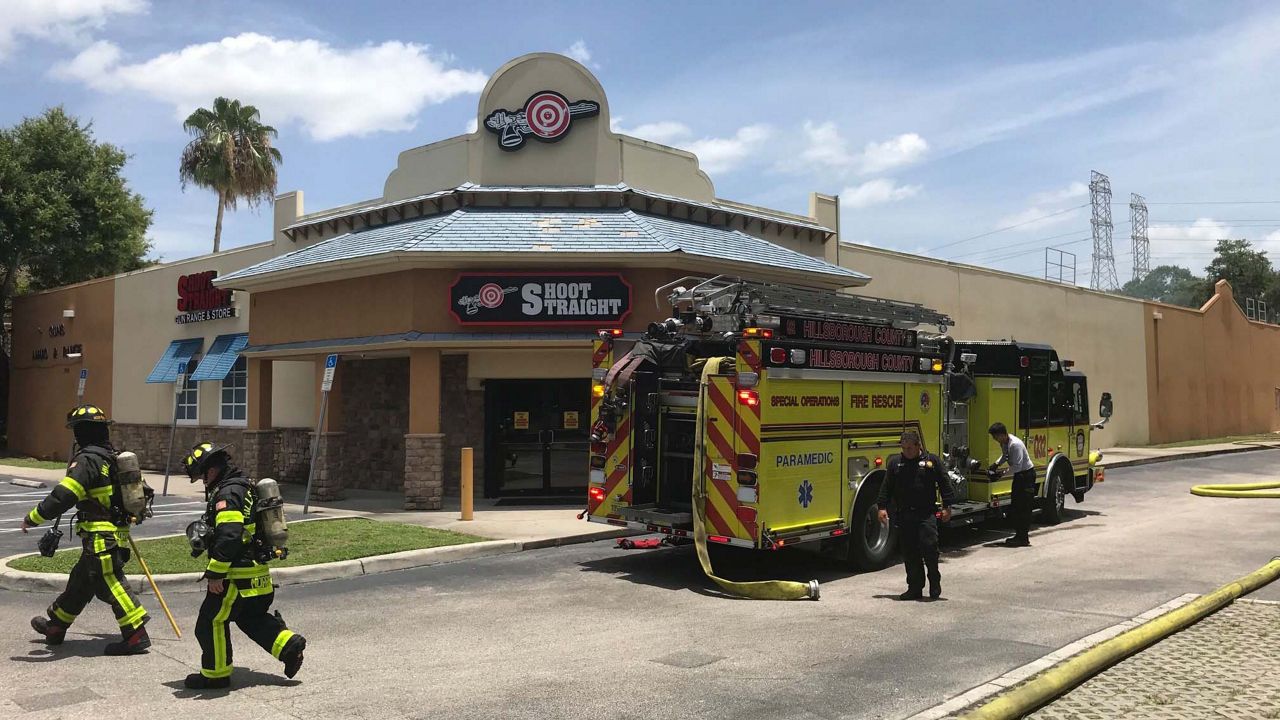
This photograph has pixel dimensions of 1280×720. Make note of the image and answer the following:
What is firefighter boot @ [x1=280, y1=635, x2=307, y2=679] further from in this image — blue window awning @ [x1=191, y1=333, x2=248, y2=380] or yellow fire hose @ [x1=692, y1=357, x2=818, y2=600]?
blue window awning @ [x1=191, y1=333, x2=248, y2=380]

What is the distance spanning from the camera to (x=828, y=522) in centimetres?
1037

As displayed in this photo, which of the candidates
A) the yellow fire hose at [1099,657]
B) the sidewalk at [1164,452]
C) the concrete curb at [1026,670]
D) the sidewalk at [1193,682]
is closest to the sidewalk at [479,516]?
the concrete curb at [1026,670]

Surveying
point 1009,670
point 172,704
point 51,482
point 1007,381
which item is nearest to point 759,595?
point 1009,670

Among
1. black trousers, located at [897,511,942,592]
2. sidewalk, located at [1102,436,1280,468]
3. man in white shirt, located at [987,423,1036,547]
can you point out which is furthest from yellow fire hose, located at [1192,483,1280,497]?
black trousers, located at [897,511,942,592]

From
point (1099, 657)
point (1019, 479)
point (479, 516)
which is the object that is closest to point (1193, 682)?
point (1099, 657)

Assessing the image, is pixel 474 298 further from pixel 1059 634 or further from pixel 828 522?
pixel 1059 634

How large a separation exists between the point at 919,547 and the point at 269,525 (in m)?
5.92

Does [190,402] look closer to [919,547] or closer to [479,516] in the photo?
[479,516]

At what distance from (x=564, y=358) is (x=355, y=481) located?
632 centimetres

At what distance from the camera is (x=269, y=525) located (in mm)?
6254

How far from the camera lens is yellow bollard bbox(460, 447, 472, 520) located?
1510 cm

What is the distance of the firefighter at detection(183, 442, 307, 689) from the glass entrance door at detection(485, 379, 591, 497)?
39.1ft

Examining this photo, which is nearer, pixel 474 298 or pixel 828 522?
pixel 828 522

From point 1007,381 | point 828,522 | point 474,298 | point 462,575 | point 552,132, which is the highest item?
point 552,132
